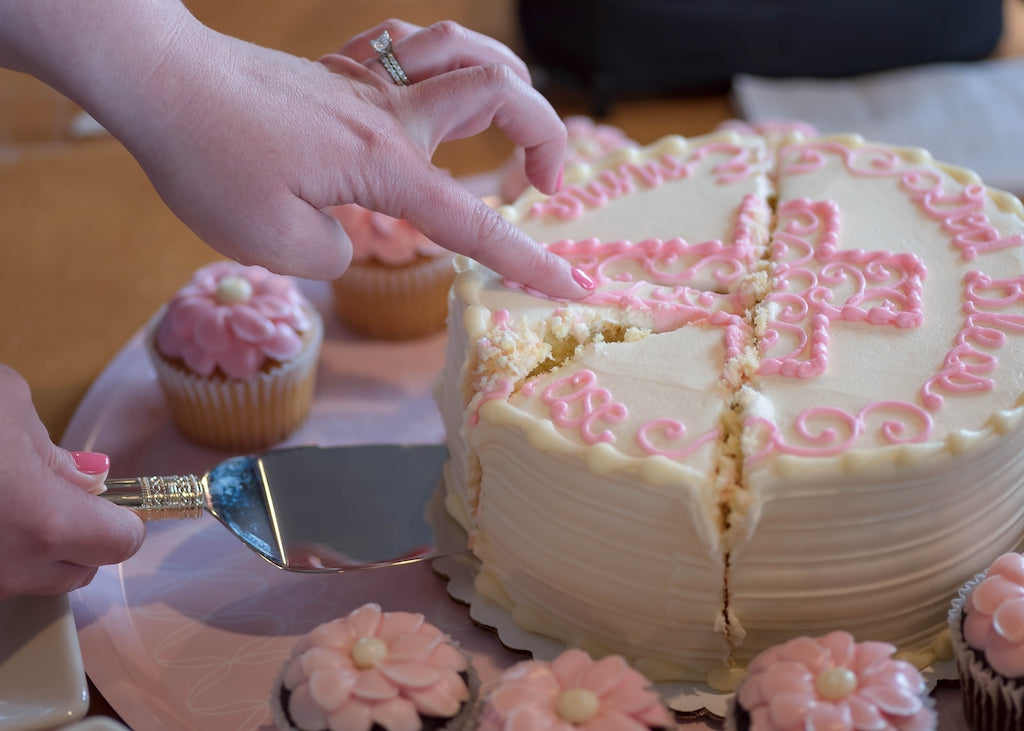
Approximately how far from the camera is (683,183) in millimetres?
2516

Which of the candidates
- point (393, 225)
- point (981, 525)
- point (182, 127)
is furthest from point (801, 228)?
point (182, 127)

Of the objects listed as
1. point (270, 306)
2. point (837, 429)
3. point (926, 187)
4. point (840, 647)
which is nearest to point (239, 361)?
point (270, 306)

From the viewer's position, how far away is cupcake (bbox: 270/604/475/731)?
5.37ft

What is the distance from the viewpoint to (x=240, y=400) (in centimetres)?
254

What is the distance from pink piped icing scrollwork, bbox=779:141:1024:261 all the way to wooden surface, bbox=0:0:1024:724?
1.52 m

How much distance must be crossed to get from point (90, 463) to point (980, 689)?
5.14 ft

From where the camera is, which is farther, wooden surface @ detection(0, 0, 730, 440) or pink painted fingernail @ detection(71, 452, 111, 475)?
wooden surface @ detection(0, 0, 730, 440)

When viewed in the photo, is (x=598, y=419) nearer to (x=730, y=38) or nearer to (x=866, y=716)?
(x=866, y=716)

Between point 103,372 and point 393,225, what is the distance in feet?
2.71

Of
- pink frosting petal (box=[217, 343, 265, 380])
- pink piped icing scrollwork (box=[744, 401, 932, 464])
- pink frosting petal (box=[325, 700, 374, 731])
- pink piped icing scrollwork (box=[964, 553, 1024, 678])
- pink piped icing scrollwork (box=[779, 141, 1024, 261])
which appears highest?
pink piped icing scrollwork (box=[779, 141, 1024, 261])

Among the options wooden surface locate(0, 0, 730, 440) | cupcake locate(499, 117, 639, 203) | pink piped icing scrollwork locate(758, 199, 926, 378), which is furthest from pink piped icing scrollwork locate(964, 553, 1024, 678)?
wooden surface locate(0, 0, 730, 440)

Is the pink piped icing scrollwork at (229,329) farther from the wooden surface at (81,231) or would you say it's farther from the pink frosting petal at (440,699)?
the pink frosting petal at (440,699)

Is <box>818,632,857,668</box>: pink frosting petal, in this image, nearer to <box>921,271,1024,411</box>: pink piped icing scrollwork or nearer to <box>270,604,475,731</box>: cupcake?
<box>921,271,1024,411</box>: pink piped icing scrollwork

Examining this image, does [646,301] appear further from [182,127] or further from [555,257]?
[182,127]
